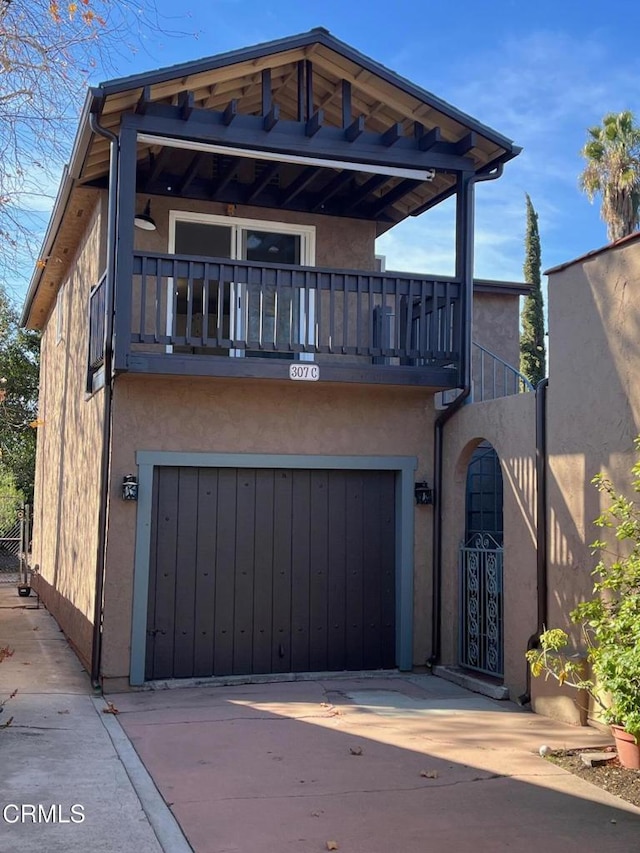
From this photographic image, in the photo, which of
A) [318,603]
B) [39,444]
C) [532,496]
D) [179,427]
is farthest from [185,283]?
[39,444]

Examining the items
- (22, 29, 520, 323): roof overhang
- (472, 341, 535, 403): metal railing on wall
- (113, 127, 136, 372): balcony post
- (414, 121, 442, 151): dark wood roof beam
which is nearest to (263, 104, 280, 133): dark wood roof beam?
(22, 29, 520, 323): roof overhang

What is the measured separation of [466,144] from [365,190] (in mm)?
1512

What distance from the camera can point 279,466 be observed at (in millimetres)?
9523

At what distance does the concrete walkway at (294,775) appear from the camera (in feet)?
16.1

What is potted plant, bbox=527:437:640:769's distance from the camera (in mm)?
5703

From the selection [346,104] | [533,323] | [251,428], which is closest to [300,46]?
[346,104]

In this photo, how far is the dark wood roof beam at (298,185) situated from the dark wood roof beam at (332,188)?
0.32 m

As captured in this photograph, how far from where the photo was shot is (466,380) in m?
9.53

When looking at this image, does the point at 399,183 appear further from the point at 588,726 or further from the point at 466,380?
the point at 588,726

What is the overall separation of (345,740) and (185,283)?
558cm

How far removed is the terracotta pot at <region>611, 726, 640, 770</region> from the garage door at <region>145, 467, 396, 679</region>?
3827 millimetres

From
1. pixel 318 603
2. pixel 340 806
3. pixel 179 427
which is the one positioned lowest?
pixel 340 806

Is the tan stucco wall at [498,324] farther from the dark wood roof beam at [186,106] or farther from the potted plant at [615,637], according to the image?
the potted plant at [615,637]

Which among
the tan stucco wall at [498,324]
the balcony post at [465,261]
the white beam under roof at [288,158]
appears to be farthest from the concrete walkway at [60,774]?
the tan stucco wall at [498,324]
